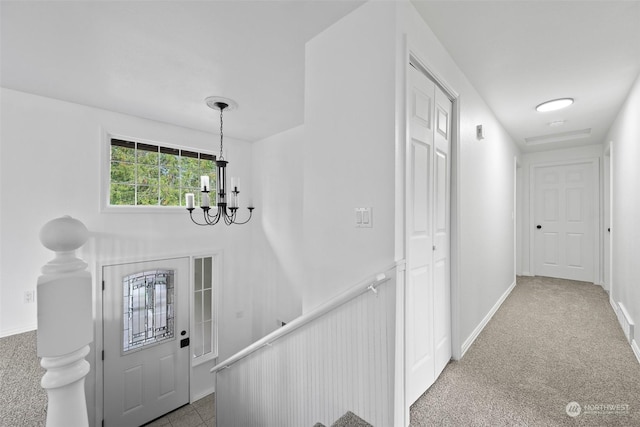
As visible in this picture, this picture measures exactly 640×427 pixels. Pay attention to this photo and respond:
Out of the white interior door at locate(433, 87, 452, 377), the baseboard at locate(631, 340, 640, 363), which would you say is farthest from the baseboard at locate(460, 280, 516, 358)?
the baseboard at locate(631, 340, 640, 363)

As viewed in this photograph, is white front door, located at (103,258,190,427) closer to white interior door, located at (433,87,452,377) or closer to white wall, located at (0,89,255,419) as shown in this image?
white wall, located at (0,89,255,419)

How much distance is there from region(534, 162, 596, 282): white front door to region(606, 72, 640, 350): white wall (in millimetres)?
1454

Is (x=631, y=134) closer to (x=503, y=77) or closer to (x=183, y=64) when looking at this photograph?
(x=503, y=77)

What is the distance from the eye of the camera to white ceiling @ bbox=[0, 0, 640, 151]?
65.6 inches

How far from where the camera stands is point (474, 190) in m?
2.61

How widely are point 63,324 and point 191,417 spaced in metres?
4.06

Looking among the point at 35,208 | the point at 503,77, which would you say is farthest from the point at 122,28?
the point at 503,77

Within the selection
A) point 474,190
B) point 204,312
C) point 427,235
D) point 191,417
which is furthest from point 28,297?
point 474,190

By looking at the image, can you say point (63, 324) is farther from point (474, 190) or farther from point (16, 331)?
point (16, 331)

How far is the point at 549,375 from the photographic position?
1.99 metres

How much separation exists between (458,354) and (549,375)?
58cm

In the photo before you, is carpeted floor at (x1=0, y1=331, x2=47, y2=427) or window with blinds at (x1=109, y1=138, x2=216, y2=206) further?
window with blinds at (x1=109, y1=138, x2=216, y2=206)

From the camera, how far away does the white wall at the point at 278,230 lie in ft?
12.7

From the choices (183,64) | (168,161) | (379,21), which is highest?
(183,64)
